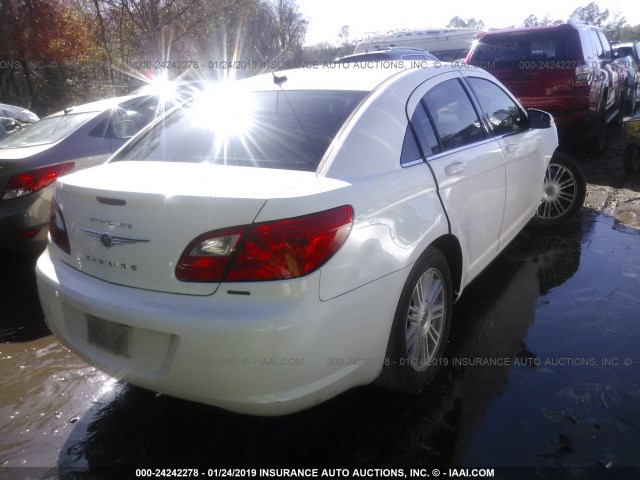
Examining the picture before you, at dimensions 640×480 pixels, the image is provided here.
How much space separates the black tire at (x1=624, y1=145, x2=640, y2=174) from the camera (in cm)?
699

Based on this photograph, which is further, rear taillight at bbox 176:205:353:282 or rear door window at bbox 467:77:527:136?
rear door window at bbox 467:77:527:136

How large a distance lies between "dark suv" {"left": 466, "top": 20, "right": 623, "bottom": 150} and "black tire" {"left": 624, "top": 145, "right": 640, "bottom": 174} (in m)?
0.80

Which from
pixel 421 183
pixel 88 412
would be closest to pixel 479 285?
pixel 421 183

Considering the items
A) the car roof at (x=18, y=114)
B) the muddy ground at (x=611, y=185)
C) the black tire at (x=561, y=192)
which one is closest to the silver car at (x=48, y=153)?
the black tire at (x=561, y=192)

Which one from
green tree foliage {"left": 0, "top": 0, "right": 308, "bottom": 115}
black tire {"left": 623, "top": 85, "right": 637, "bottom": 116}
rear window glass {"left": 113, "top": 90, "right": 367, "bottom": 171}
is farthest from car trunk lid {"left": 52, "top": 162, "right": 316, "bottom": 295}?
green tree foliage {"left": 0, "top": 0, "right": 308, "bottom": 115}

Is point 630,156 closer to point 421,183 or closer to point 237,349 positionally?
point 421,183

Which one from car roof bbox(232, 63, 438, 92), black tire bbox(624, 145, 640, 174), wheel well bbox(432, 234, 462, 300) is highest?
car roof bbox(232, 63, 438, 92)

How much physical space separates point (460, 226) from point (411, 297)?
68 cm

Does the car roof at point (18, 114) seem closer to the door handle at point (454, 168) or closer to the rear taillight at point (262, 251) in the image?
the door handle at point (454, 168)

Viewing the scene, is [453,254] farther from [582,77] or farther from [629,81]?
[629,81]

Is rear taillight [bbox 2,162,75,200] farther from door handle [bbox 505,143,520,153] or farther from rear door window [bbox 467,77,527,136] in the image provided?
door handle [bbox 505,143,520,153]

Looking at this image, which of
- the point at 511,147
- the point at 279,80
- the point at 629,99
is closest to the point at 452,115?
the point at 511,147

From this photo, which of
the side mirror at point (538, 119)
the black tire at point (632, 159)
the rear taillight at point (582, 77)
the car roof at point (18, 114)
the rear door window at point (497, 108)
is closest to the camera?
the rear door window at point (497, 108)

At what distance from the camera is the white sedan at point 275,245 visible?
2.04 meters
